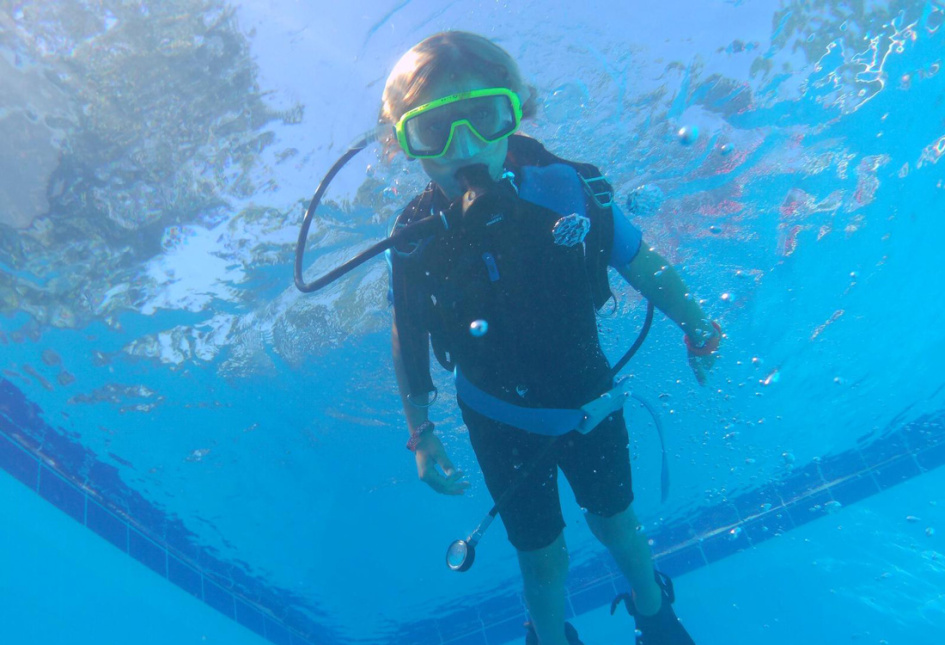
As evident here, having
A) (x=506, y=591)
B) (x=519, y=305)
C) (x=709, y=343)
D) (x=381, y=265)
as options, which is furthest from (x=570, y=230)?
(x=506, y=591)

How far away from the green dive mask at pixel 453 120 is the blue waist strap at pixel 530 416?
1603 millimetres

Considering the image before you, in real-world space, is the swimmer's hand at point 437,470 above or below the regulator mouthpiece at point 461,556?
above

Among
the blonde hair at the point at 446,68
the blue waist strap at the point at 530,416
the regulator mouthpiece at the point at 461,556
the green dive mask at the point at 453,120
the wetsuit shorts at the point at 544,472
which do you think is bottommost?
the regulator mouthpiece at the point at 461,556

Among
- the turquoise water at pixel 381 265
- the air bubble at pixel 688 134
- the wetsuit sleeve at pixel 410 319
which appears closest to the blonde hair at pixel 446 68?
the wetsuit sleeve at pixel 410 319

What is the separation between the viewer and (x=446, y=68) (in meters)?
2.96

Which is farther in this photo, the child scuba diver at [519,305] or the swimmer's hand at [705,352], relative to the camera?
the swimmer's hand at [705,352]

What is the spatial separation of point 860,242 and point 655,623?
31.6ft

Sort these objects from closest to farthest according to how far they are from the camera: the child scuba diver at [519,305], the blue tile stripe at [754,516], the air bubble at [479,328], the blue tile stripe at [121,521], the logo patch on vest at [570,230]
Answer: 1. the child scuba diver at [519,305]
2. the logo patch on vest at [570,230]
3. the air bubble at [479,328]
4. the blue tile stripe at [121,521]
5. the blue tile stripe at [754,516]

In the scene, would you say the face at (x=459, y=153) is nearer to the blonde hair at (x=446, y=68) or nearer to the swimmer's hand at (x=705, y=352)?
the blonde hair at (x=446, y=68)

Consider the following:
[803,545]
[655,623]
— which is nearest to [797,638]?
[803,545]

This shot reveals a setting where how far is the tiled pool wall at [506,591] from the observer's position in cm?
1136

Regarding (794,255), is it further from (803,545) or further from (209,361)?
(209,361)

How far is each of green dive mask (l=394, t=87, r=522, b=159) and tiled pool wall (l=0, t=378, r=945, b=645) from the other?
11.1 meters

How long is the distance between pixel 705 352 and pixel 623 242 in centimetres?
95
